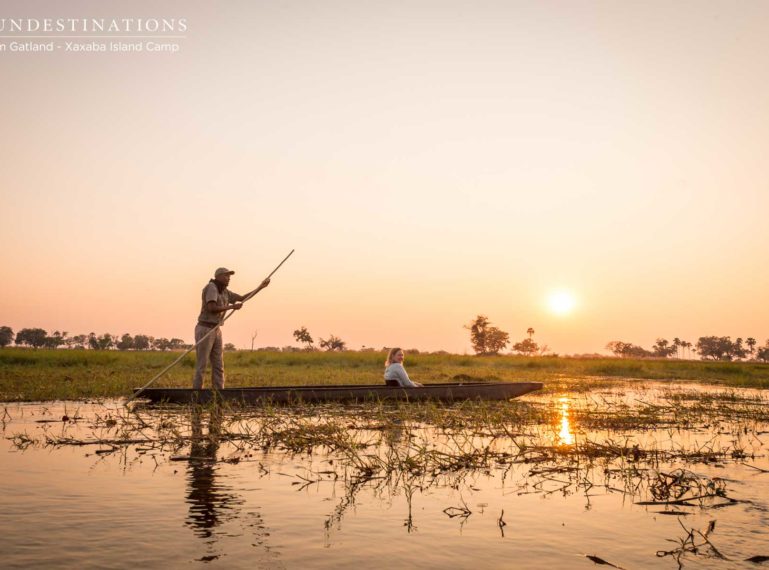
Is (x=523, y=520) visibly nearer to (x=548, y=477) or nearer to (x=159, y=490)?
(x=548, y=477)

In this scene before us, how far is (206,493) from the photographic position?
5.08 meters

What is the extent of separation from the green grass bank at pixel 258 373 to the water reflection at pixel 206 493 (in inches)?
258

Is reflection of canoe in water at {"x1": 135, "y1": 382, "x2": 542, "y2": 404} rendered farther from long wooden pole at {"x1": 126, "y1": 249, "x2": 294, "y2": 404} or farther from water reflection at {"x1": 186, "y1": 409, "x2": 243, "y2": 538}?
water reflection at {"x1": 186, "y1": 409, "x2": 243, "y2": 538}

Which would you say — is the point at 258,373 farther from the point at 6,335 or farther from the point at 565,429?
the point at 6,335

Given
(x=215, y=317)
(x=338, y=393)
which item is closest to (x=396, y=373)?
(x=338, y=393)

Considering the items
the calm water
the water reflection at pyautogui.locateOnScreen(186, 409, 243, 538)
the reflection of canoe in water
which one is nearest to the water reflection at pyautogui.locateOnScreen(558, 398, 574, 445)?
the calm water

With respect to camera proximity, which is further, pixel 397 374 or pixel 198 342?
pixel 397 374

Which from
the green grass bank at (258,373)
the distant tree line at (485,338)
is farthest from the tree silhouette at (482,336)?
the green grass bank at (258,373)

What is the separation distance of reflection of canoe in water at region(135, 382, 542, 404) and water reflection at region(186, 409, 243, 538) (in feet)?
9.83

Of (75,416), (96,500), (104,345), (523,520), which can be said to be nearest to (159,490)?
(96,500)

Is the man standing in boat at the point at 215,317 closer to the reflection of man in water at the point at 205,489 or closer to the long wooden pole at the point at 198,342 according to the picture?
the long wooden pole at the point at 198,342

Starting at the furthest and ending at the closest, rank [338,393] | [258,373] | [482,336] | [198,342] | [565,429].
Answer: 1. [482,336]
2. [258,373]
3. [338,393]
4. [198,342]
5. [565,429]

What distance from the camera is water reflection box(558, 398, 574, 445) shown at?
7.84 m

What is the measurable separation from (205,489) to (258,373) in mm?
16675
